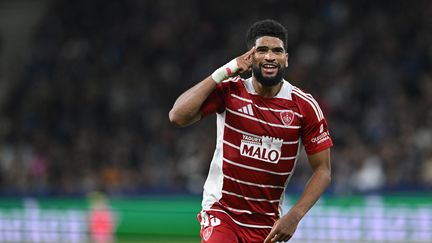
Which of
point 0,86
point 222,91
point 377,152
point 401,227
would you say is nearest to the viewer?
point 222,91

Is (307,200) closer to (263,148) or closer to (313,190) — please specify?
(313,190)

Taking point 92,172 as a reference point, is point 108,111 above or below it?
above

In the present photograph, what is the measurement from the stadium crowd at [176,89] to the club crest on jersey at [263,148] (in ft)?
31.3

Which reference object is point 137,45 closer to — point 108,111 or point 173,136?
point 108,111

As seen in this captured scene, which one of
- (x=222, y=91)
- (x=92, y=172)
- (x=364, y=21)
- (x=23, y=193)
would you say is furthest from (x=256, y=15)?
(x=222, y=91)

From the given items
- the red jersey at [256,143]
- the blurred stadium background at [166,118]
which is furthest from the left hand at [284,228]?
the blurred stadium background at [166,118]

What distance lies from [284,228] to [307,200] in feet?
0.87

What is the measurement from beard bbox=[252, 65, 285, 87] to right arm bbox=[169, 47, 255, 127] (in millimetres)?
94

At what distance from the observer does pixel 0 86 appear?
81.9ft

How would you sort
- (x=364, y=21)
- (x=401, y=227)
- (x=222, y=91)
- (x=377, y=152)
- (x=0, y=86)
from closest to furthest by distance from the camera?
(x=222, y=91)
(x=401, y=227)
(x=377, y=152)
(x=364, y=21)
(x=0, y=86)

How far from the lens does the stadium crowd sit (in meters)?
17.6

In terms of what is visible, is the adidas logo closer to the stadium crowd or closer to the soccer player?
the soccer player

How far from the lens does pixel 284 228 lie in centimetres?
682

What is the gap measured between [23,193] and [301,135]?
13.3 m
